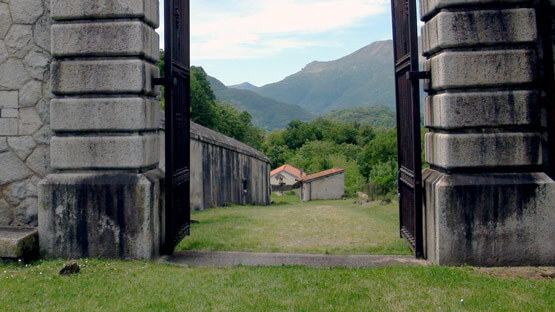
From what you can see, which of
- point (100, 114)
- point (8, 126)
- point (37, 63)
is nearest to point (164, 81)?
point (100, 114)

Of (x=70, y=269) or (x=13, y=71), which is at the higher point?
(x=13, y=71)

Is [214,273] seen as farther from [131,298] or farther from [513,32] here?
[513,32]

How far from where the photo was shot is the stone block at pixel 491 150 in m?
5.24

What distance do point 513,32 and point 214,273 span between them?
4.09 metres

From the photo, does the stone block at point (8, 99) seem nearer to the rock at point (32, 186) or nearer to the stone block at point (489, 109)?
the rock at point (32, 186)

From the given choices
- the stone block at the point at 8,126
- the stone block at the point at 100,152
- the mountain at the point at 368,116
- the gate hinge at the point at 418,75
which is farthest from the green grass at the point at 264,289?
the mountain at the point at 368,116

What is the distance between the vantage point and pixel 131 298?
4.31 m

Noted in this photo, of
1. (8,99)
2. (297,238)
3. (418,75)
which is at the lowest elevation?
(297,238)

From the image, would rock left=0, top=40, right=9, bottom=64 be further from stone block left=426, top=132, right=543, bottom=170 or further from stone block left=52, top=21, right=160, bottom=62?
stone block left=426, top=132, right=543, bottom=170

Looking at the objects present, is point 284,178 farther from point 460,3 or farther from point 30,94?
point 460,3

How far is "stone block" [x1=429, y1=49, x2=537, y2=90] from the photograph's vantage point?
5.22 metres

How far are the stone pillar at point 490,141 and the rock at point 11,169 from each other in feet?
15.8

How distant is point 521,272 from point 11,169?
19.3 ft

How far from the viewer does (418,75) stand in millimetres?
5488
